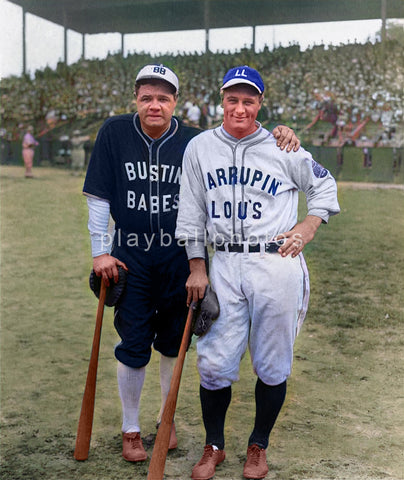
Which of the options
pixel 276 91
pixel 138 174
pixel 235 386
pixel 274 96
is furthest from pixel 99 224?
pixel 276 91

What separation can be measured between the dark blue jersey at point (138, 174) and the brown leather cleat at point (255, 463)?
1.10 metres

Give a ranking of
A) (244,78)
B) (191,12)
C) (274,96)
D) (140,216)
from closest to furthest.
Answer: (244,78) → (140,216) → (274,96) → (191,12)

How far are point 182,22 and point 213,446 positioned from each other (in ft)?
66.5

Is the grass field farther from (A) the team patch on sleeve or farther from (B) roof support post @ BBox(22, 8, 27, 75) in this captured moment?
(B) roof support post @ BBox(22, 8, 27, 75)

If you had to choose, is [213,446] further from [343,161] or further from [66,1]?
[66,1]

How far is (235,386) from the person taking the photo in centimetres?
418

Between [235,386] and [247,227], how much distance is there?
1.86 m

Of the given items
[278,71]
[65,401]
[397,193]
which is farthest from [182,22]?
[65,401]

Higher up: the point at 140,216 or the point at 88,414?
the point at 140,216

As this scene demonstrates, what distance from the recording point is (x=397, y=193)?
1347 centimetres

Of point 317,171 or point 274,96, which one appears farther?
point 274,96

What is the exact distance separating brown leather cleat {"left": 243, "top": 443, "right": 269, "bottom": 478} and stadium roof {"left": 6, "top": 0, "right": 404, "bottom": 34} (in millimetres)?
17950

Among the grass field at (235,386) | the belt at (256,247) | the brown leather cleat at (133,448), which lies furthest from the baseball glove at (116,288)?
the grass field at (235,386)

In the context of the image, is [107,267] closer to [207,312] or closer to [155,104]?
[207,312]
